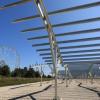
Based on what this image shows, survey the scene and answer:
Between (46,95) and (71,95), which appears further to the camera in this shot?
(46,95)

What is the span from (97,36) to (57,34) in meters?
2.56

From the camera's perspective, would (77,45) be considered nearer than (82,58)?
Yes

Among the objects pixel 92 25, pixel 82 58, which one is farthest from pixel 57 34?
pixel 82 58

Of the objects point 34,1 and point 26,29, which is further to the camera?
point 26,29

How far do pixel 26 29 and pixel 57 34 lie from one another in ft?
6.66

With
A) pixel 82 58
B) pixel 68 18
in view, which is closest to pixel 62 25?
pixel 68 18

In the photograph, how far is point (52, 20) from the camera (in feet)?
46.9

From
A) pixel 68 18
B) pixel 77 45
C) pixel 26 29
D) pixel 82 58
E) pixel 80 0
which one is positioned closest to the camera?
pixel 80 0

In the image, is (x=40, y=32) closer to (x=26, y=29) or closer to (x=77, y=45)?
(x=26, y=29)

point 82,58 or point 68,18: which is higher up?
point 68,18

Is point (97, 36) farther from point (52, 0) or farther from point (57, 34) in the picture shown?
point (52, 0)

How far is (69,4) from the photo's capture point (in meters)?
12.6

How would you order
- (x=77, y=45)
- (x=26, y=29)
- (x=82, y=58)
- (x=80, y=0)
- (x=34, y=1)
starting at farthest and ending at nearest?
(x=82, y=58) → (x=77, y=45) → (x=26, y=29) → (x=80, y=0) → (x=34, y=1)

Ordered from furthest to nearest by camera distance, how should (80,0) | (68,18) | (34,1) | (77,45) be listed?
(77,45) < (68,18) < (80,0) < (34,1)
